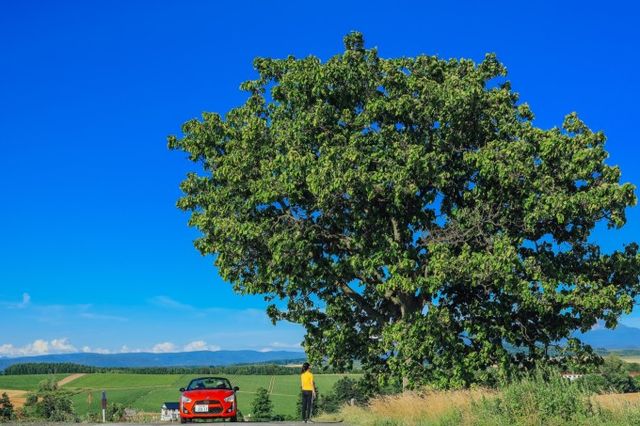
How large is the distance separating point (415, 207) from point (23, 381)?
134227mm

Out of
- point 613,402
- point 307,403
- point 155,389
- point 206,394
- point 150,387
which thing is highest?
point 206,394

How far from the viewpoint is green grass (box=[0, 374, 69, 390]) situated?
12775 centimetres

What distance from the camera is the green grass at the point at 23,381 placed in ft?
419

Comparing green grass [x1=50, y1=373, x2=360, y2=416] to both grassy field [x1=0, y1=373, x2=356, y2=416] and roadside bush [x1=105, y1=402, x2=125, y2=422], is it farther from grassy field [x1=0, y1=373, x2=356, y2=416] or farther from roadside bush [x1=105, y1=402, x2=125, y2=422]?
roadside bush [x1=105, y1=402, x2=125, y2=422]

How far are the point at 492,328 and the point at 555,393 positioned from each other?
901 cm

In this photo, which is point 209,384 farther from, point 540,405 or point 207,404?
point 540,405

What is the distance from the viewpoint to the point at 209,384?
87.0 feet

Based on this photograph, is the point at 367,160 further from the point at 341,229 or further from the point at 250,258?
the point at 250,258

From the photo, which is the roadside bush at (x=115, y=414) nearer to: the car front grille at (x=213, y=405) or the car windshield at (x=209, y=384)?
the car windshield at (x=209, y=384)

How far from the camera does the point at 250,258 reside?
24.1m

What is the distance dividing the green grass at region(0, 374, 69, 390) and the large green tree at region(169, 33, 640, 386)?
111 m

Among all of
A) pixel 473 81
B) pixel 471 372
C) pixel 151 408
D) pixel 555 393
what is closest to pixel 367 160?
pixel 473 81

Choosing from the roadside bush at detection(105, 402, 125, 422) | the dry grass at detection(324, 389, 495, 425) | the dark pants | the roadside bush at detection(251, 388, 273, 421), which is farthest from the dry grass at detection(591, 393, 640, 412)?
the roadside bush at detection(251, 388, 273, 421)

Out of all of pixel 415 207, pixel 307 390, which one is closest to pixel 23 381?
pixel 307 390
